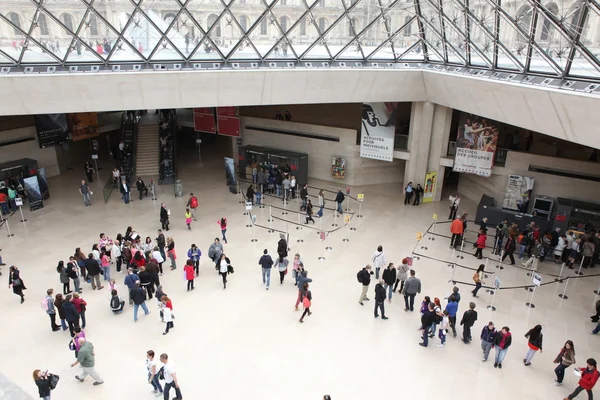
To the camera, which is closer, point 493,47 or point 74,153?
point 493,47

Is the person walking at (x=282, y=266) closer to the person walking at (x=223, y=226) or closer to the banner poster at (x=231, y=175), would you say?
the person walking at (x=223, y=226)

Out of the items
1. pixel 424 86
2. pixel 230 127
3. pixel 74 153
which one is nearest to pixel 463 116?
pixel 424 86

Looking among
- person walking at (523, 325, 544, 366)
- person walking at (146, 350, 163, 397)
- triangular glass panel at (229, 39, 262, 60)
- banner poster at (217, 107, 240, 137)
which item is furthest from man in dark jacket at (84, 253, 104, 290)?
banner poster at (217, 107, 240, 137)

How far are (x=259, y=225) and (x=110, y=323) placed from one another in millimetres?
7867

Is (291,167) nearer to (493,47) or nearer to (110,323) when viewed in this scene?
(493,47)

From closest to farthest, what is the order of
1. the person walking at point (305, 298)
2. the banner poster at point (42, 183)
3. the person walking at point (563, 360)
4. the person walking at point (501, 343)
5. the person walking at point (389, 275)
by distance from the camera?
the person walking at point (563, 360) < the person walking at point (501, 343) < the person walking at point (305, 298) < the person walking at point (389, 275) < the banner poster at point (42, 183)

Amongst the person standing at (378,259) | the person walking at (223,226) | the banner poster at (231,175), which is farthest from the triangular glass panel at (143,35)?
the person standing at (378,259)

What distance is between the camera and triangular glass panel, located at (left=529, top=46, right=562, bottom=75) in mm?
14273

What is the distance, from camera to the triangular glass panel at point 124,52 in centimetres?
1712

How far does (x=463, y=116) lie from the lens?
65.8 feet

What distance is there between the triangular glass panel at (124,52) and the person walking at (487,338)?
52.7 ft

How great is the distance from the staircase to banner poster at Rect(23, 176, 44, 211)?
6.08 meters

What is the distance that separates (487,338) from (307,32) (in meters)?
14.6

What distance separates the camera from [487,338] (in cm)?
1063
